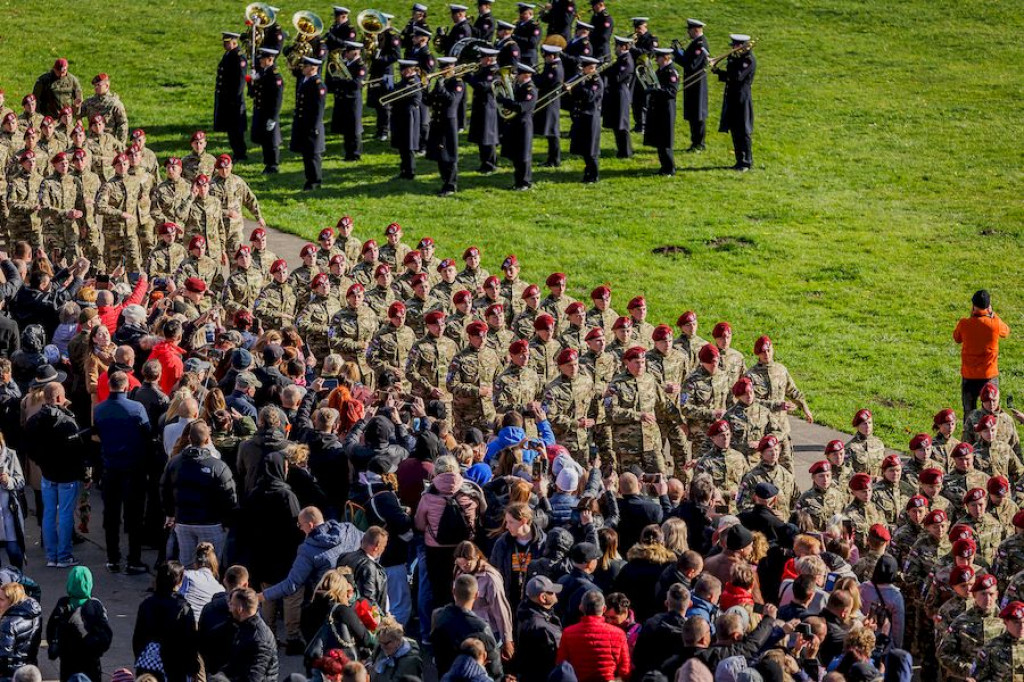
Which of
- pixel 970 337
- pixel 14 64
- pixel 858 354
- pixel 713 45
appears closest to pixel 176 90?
pixel 14 64

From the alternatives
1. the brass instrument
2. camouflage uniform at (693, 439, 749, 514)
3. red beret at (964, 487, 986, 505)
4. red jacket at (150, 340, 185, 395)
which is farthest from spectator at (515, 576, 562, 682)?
the brass instrument

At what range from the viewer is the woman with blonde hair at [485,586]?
11859 millimetres

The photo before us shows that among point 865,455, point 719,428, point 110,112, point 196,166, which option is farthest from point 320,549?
point 110,112

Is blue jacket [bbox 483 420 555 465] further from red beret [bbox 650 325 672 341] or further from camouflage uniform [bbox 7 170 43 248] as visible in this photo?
camouflage uniform [bbox 7 170 43 248]

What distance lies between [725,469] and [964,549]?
2.62m

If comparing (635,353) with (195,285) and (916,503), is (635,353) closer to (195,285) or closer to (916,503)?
(916,503)

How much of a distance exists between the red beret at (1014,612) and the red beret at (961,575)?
0.60 meters

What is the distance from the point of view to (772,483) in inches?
573

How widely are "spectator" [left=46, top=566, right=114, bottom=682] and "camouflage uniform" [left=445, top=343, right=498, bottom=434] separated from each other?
5.60 m

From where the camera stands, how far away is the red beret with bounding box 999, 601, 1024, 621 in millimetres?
12047

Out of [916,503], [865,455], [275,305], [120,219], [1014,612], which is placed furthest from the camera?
[120,219]

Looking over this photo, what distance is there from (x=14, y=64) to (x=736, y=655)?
26.0 m

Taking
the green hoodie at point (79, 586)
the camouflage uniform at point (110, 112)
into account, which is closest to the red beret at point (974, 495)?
the green hoodie at point (79, 586)

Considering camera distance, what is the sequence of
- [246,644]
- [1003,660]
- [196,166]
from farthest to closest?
1. [196,166]
2. [1003,660]
3. [246,644]
